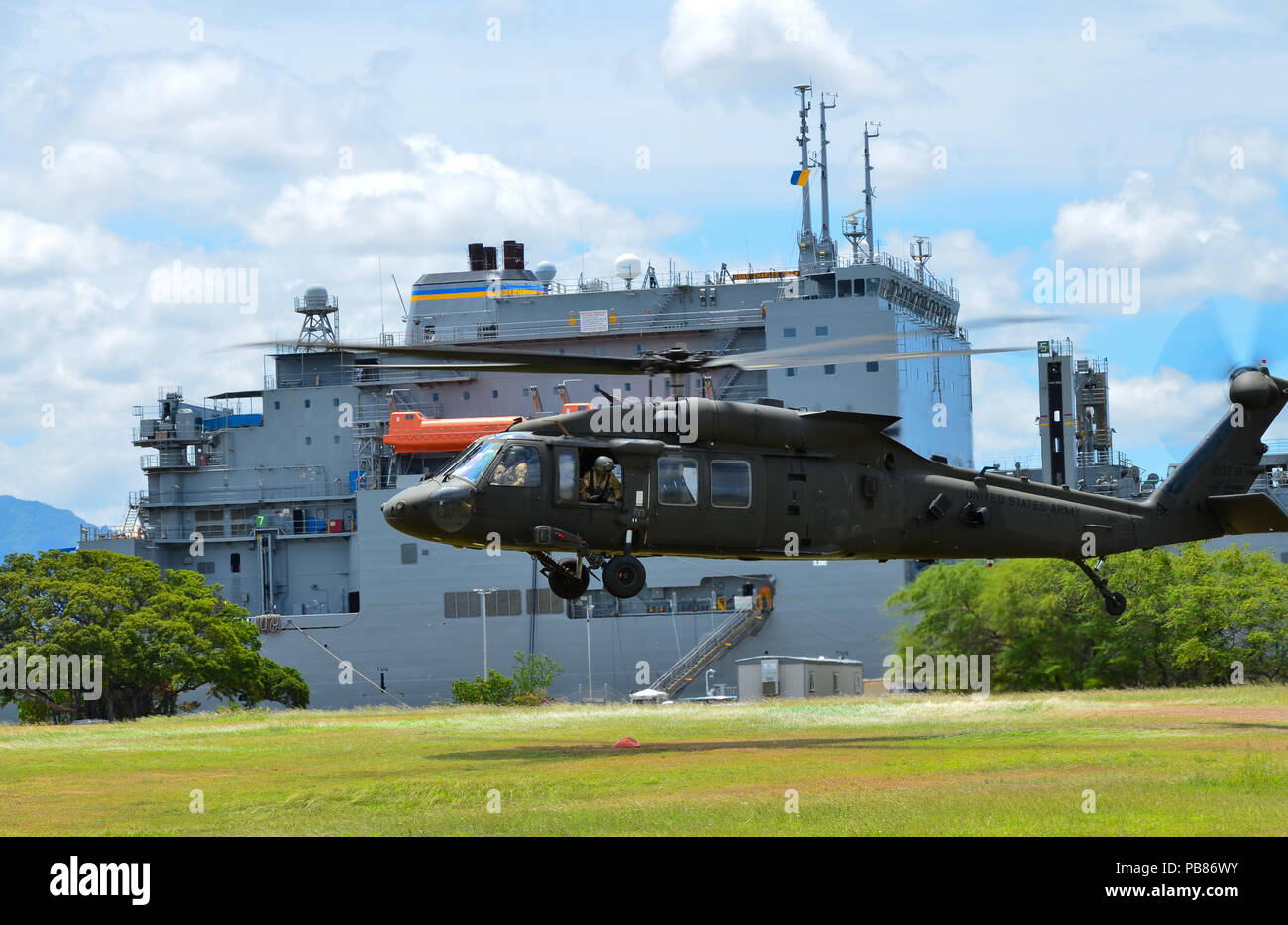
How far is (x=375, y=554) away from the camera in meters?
56.4

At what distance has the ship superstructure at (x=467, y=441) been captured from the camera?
2125 inches

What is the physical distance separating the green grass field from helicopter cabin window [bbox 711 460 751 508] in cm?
308

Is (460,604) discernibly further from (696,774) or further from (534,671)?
(696,774)

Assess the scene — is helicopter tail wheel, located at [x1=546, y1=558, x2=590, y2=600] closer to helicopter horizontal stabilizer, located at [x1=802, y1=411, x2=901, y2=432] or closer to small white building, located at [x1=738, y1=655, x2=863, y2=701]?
helicopter horizontal stabilizer, located at [x1=802, y1=411, x2=901, y2=432]

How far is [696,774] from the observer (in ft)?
45.8

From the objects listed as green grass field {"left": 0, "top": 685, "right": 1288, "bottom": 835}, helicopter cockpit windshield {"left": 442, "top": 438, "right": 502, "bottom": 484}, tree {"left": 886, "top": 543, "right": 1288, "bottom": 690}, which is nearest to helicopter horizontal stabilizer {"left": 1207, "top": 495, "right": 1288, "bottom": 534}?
green grass field {"left": 0, "top": 685, "right": 1288, "bottom": 835}

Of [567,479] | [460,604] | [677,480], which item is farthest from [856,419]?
[460,604]

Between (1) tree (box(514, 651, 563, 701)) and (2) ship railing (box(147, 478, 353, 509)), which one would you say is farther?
(2) ship railing (box(147, 478, 353, 509))

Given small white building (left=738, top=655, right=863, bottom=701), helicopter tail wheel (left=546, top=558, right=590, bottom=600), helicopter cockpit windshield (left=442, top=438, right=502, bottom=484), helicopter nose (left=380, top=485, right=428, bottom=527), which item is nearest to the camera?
helicopter nose (left=380, top=485, right=428, bottom=527)

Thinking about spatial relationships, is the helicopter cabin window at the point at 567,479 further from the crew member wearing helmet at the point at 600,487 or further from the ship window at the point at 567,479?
the crew member wearing helmet at the point at 600,487

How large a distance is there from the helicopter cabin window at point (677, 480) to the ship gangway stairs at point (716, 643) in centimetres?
3274

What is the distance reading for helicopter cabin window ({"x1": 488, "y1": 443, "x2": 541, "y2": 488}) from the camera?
1844 cm

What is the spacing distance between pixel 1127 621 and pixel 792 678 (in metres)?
9.27

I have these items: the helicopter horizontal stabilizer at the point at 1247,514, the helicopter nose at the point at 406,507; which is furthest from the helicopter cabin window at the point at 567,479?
the helicopter horizontal stabilizer at the point at 1247,514
